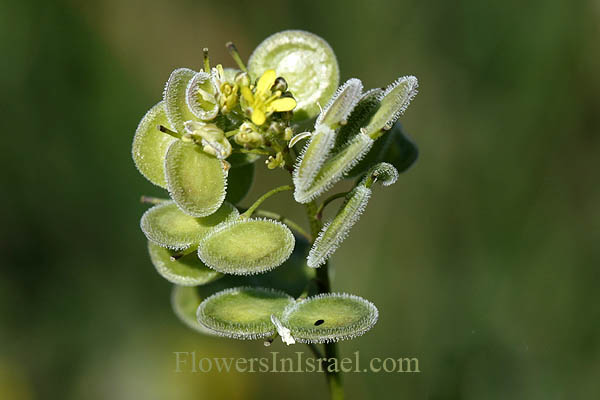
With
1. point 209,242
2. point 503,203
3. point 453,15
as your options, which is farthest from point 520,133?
point 209,242

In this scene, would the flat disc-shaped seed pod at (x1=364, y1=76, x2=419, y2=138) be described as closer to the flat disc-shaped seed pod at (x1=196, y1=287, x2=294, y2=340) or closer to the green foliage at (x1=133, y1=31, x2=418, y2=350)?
the green foliage at (x1=133, y1=31, x2=418, y2=350)

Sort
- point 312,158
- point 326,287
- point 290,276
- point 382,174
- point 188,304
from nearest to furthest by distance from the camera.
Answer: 1. point 312,158
2. point 382,174
3. point 326,287
4. point 290,276
5. point 188,304

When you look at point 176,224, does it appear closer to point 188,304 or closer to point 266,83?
point 266,83

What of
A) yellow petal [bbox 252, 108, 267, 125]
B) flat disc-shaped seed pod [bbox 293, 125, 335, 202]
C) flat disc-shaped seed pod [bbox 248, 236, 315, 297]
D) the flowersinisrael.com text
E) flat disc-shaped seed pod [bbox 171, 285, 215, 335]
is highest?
yellow petal [bbox 252, 108, 267, 125]

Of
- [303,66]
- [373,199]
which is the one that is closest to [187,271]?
[303,66]

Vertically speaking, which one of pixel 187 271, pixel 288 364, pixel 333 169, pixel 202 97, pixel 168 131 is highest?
pixel 202 97

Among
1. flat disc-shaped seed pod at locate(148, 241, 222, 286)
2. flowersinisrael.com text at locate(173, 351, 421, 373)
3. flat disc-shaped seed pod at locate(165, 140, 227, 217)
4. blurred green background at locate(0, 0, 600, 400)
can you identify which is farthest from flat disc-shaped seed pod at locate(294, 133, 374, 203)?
blurred green background at locate(0, 0, 600, 400)
